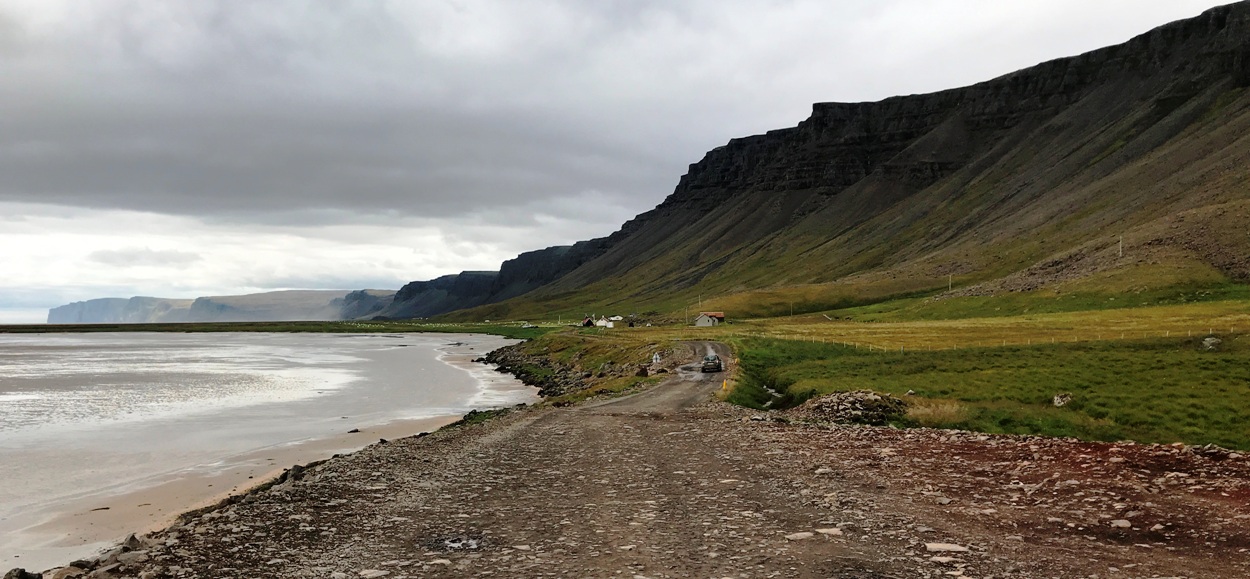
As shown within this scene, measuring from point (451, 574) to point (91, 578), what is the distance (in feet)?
21.0

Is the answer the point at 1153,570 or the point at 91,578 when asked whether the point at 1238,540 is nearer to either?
the point at 1153,570

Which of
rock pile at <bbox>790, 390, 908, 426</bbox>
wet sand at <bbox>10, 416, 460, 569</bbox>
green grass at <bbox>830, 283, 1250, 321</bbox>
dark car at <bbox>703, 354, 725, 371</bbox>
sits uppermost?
green grass at <bbox>830, 283, 1250, 321</bbox>

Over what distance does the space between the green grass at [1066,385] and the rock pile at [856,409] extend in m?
1.07

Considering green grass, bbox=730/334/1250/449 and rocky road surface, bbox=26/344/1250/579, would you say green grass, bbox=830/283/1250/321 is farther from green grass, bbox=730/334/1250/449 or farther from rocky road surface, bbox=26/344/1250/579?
rocky road surface, bbox=26/344/1250/579

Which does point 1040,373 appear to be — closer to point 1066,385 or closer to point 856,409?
point 1066,385

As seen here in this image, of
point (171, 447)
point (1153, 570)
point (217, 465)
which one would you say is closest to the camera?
point (1153, 570)

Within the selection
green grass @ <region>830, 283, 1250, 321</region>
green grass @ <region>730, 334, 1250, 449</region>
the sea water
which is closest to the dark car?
green grass @ <region>730, 334, 1250, 449</region>

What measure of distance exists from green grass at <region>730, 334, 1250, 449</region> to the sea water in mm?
27364

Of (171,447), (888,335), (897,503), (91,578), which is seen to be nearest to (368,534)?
(91,578)

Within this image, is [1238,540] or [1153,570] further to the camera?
[1238,540]

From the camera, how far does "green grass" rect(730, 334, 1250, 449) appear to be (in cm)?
3031

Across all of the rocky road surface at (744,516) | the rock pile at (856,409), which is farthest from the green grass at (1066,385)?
the rocky road surface at (744,516)

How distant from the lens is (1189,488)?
1812cm

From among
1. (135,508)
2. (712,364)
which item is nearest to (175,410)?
(135,508)
